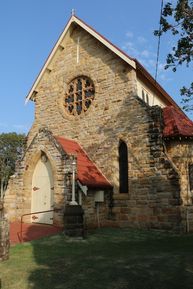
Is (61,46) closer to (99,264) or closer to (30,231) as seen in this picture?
(30,231)

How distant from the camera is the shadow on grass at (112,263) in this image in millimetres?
6723

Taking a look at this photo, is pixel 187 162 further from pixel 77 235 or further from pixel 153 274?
pixel 153 274

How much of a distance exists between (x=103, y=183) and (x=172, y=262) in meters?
8.29

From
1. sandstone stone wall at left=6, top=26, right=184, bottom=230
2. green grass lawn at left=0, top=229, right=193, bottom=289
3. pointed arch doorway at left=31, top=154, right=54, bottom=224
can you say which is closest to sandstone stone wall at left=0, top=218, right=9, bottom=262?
green grass lawn at left=0, top=229, right=193, bottom=289

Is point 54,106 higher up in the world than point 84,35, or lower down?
lower down

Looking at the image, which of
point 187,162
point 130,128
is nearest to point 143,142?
point 130,128

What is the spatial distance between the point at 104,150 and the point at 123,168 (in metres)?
1.57

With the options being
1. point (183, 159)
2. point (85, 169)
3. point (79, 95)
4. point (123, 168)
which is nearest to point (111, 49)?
point (79, 95)

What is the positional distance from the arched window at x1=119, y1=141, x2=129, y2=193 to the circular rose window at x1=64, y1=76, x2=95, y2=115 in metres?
3.81

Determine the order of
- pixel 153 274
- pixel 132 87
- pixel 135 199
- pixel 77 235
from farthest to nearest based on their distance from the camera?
pixel 132 87 < pixel 135 199 < pixel 77 235 < pixel 153 274

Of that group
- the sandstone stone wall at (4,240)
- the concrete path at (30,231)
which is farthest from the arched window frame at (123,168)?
the sandstone stone wall at (4,240)

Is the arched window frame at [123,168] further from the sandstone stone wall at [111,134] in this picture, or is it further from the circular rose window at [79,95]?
the circular rose window at [79,95]

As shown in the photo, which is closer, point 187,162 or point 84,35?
point 187,162

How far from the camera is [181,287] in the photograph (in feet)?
20.8
